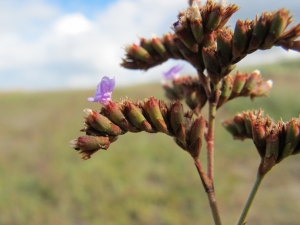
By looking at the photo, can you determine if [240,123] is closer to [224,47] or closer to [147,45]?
[224,47]

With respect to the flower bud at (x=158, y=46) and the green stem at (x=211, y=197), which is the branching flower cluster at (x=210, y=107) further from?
the flower bud at (x=158, y=46)

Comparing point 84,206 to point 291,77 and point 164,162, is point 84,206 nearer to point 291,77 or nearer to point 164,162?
point 164,162

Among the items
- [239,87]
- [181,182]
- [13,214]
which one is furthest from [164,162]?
[239,87]

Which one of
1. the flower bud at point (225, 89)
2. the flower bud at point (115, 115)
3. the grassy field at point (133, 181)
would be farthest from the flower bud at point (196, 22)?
the grassy field at point (133, 181)

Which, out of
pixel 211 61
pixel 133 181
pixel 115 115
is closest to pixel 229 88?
pixel 211 61

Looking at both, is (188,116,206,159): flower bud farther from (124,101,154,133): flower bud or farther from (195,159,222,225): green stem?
(124,101,154,133): flower bud

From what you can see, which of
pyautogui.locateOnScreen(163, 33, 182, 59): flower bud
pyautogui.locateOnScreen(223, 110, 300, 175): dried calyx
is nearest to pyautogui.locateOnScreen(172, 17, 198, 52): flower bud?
pyautogui.locateOnScreen(163, 33, 182, 59): flower bud

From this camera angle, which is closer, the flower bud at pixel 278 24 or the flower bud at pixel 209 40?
the flower bud at pixel 278 24

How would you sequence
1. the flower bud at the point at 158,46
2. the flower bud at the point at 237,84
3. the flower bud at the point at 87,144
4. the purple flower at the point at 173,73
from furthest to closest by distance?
the purple flower at the point at 173,73 < the flower bud at the point at 158,46 < the flower bud at the point at 237,84 < the flower bud at the point at 87,144
